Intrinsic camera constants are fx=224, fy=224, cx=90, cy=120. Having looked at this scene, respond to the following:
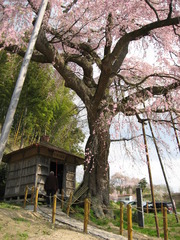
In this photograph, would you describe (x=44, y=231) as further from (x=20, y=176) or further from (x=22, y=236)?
(x=20, y=176)

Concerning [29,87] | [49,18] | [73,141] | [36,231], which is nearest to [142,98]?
[49,18]

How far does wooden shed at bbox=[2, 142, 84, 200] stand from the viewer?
9664mm

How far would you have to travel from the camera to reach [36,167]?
957 cm

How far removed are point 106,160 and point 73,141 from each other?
35.0 ft

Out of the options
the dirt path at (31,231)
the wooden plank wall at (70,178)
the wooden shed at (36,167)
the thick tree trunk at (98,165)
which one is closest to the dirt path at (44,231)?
the dirt path at (31,231)

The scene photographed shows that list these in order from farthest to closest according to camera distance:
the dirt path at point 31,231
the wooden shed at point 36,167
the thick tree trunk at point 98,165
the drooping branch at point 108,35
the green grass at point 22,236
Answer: the wooden shed at point 36,167, the drooping branch at point 108,35, the thick tree trunk at point 98,165, the dirt path at point 31,231, the green grass at point 22,236

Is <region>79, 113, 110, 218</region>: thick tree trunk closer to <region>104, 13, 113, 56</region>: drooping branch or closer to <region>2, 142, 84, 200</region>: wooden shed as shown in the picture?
<region>2, 142, 84, 200</region>: wooden shed

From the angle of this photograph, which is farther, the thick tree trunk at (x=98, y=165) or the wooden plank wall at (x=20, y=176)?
the wooden plank wall at (x=20, y=176)

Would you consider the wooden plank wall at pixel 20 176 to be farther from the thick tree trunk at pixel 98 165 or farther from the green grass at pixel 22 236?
the green grass at pixel 22 236

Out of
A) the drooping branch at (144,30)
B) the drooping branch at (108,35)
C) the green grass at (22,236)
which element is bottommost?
the green grass at (22,236)

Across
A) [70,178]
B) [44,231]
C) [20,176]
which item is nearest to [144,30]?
[44,231]

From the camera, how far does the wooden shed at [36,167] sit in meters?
9.66

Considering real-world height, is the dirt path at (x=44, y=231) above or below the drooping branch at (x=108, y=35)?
below

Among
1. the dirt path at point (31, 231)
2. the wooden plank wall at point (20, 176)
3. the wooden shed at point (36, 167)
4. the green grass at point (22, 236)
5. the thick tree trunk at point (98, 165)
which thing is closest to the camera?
the green grass at point (22, 236)
